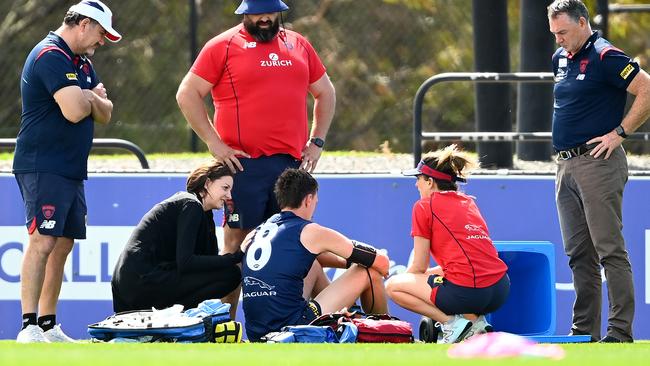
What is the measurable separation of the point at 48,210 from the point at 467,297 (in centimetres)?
269

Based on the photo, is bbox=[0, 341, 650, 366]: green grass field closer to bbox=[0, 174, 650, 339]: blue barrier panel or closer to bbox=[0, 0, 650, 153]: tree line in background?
bbox=[0, 174, 650, 339]: blue barrier panel

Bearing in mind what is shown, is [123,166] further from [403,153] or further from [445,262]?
[445,262]

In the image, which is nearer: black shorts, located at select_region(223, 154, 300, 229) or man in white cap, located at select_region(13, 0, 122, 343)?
man in white cap, located at select_region(13, 0, 122, 343)

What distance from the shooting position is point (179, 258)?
858cm

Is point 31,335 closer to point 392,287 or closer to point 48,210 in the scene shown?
point 48,210

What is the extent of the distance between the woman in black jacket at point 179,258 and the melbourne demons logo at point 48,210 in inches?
21.4

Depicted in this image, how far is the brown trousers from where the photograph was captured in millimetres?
8688

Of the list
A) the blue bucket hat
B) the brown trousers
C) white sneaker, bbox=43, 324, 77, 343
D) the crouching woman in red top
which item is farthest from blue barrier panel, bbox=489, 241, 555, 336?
white sneaker, bbox=43, 324, 77, 343

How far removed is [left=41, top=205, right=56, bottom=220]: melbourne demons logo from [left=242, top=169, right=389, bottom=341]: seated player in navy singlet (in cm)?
124

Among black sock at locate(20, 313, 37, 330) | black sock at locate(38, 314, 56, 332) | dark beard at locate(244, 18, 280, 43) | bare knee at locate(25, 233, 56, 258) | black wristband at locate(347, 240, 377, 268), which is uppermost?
dark beard at locate(244, 18, 280, 43)

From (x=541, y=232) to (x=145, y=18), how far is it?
881cm

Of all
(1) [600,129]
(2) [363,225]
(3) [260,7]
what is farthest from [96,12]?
(1) [600,129]

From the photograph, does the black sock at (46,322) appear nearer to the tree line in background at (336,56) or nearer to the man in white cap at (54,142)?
the man in white cap at (54,142)

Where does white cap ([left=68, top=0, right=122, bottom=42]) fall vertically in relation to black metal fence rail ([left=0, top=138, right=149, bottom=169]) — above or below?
above
